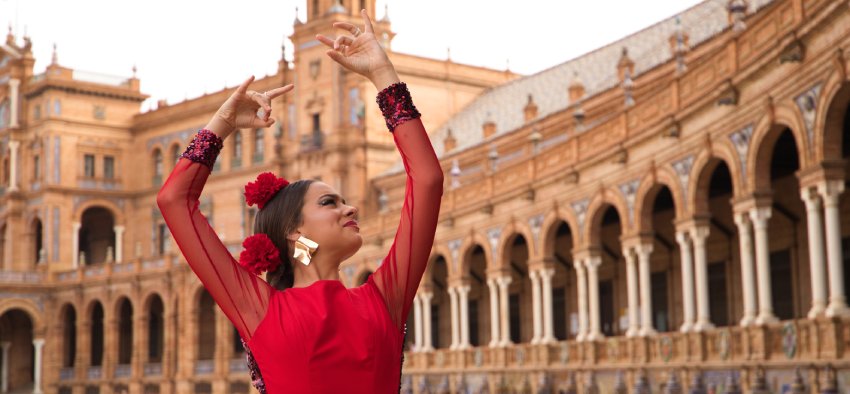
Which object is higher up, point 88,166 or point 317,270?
point 88,166

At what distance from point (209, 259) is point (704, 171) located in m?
21.8

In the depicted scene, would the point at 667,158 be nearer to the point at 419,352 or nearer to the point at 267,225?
the point at 419,352

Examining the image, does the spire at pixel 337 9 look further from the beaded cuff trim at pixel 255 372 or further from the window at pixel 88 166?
the beaded cuff trim at pixel 255 372

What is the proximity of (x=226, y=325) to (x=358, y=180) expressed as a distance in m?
8.40

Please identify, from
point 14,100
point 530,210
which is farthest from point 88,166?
point 530,210

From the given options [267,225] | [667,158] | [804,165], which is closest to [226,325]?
[667,158]

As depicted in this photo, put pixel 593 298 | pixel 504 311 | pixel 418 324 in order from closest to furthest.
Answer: pixel 593 298, pixel 504 311, pixel 418 324

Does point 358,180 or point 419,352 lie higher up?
point 358,180

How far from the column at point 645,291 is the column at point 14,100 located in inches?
1979

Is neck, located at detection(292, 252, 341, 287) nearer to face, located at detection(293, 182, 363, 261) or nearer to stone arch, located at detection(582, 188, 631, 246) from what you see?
face, located at detection(293, 182, 363, 261)

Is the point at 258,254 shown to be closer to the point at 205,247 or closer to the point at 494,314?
the point at 205,247

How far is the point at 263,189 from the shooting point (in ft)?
14.0

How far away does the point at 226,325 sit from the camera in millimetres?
55906

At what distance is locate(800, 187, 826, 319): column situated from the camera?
65.3 ft
